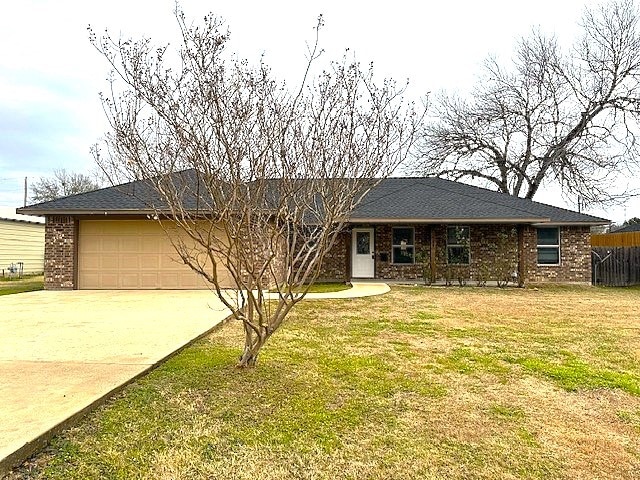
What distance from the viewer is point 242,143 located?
4582mm

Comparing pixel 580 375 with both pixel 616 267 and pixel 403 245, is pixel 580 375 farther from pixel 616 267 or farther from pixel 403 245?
pixel 616 267

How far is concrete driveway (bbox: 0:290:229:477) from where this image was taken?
135 inches

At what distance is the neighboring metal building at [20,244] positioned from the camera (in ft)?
65.7

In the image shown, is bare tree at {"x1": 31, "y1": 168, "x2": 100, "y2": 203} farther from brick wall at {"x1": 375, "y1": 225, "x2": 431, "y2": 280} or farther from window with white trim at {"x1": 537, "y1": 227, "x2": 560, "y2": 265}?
window with white trim at {"x1": 537, "y1": 227, "x2": 560, "y2": 265}

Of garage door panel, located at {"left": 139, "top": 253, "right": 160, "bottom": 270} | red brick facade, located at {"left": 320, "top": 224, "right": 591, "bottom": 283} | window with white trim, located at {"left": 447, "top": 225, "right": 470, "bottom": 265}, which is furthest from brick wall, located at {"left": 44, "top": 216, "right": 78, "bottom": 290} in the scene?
window with white trim, located at {"left": 447, "top": 225, "right": 470, "bottom": 265}

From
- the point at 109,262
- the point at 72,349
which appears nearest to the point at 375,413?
the point at 72,349

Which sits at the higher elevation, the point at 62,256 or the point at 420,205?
the point at 420,205

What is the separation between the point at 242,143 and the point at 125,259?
1048 cm

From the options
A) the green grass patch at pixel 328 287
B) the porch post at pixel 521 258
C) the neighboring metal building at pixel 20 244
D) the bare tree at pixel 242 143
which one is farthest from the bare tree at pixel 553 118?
the bare tree at pixel 242 143

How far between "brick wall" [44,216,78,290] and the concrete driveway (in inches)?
90.7

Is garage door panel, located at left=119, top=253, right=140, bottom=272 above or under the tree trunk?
above

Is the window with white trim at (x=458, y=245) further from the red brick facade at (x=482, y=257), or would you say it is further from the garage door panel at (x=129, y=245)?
the garage door panel at (x=129, y=245)

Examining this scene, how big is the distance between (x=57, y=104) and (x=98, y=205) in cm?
307

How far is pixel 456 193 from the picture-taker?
57.6ft
